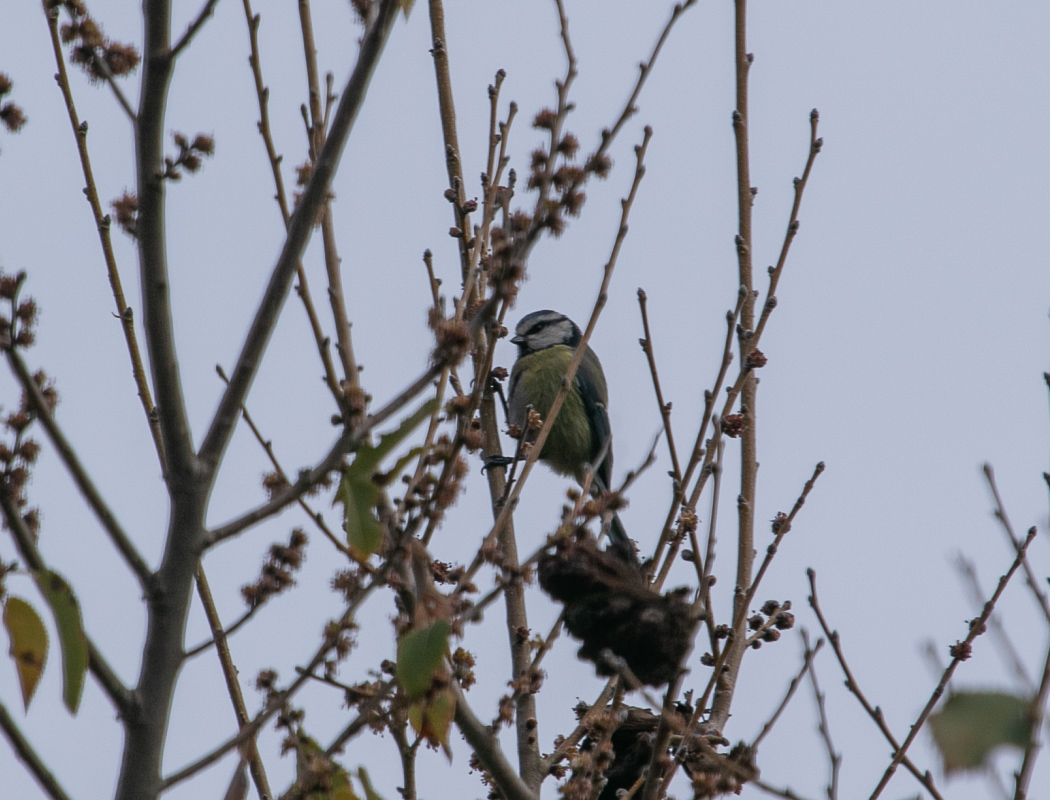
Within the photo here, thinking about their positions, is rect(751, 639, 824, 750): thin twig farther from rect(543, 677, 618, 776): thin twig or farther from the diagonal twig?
the diagonal twig

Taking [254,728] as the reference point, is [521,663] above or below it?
above

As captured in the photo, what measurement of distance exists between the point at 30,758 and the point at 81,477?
302 millimetres

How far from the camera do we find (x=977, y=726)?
0.75 m

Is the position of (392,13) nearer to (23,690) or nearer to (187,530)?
(187,530)

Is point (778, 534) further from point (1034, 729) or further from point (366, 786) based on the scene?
point (1034, 729)

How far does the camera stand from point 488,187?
2.17 meters

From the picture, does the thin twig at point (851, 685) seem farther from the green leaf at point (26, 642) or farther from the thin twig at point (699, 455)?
the green leaf at point (26, 642)

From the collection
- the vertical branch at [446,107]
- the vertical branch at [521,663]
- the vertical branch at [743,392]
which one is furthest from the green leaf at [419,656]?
the vertical branch at [446,107]

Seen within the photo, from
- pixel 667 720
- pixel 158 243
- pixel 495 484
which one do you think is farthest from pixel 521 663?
pixel 158 243

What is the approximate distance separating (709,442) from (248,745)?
3.35 feet

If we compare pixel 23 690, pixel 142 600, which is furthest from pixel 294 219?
pixel 23 690

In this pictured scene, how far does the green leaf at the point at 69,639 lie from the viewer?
117 centimetres

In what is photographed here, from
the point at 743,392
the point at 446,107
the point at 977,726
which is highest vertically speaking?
the point at 446,107

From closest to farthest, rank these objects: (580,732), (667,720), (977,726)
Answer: (977,726)
(667,720)
(580,732)
